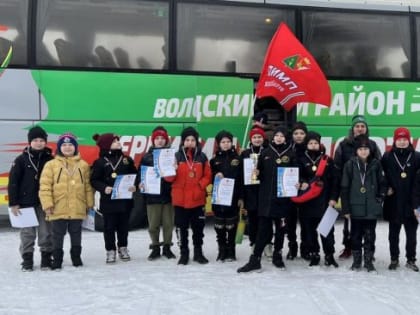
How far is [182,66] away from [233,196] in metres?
2.80

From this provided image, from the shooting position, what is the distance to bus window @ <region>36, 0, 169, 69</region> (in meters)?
7.55

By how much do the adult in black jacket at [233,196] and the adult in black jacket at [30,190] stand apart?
6.73 ft

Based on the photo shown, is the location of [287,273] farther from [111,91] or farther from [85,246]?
[111,91]

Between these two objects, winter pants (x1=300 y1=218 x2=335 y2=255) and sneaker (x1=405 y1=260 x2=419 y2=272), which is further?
winter pants (x1=300 y1=218 x2=335 y2=255)

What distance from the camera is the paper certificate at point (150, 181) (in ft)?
20.2

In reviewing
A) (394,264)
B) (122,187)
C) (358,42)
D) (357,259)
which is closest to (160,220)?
(122,187)

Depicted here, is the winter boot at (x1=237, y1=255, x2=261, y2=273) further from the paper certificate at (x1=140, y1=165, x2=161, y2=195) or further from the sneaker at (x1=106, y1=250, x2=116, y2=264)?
the sneaker at (x1=106, y1=250, x2=116, y2=264)

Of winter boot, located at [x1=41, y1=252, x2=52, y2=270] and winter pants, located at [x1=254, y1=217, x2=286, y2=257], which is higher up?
winter pants, located at [x1=254, y1=217, x2=286, y2=257]

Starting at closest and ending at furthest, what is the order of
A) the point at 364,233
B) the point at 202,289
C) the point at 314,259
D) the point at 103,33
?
the point at 202,289
the point at 364,233
the point at 314,259
the point at 103,33

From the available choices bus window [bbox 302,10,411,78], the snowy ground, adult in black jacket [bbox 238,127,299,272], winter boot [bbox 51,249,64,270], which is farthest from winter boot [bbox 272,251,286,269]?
bus window [bbox 302,10,411,78]

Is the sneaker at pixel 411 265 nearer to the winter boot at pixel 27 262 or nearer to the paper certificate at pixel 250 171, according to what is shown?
the paper certificate at pixel 250 171

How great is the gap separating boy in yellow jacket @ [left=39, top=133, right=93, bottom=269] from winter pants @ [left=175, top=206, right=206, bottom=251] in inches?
42.5

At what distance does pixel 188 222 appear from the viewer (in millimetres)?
6148

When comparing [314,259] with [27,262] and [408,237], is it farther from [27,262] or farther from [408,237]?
[27,262]
